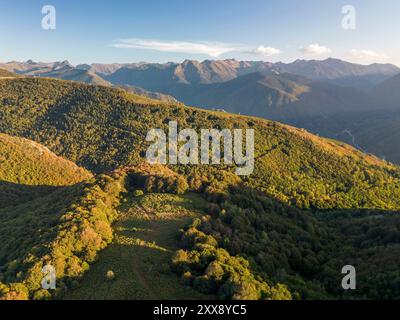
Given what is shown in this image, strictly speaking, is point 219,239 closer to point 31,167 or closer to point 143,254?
point 143,254

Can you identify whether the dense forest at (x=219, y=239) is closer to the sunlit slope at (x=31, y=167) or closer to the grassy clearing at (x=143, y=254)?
the grassy clearing at (x=143, y=254)

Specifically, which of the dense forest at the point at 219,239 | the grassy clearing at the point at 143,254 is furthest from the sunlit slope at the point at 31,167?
the grassy clearing at the point at 143,254

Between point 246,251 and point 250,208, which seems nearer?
point 246,251

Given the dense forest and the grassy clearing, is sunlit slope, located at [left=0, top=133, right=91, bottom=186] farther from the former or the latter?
the grassy clearing

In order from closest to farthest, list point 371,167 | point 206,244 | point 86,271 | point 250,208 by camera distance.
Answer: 1. point 86,271
2. point 206,244
3. point 250,208
4. point 371,167

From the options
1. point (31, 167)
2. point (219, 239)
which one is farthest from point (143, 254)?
point (31, 167)
